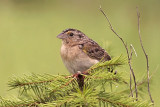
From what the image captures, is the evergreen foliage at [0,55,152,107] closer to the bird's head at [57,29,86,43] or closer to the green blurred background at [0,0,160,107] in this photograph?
the bird's head at [57,29,86,43]

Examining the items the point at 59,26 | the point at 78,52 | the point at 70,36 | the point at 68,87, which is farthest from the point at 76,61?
the point at 59,26

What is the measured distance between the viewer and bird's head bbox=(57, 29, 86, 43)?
2348 millimetres

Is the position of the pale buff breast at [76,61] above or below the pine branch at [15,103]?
above

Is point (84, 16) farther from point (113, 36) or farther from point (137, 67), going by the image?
point (137, 67)

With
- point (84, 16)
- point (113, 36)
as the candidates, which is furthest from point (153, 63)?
point (84, 16)

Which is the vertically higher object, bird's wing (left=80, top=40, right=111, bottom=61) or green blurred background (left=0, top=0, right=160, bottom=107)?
green blurred background (left=0, top=0, right=160, bottom=107)

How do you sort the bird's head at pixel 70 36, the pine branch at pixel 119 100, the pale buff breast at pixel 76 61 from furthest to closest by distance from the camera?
the bird's head at pixel 70 36 → the pale buff breast at pixel 76 61 → the pine branch at pixel 119 100

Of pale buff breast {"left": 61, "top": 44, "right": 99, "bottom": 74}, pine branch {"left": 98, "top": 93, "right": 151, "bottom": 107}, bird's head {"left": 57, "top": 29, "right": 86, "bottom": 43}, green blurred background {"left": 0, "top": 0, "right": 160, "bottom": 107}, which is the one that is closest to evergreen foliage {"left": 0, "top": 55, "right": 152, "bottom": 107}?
pine branch {"left": 98, "top": 93, "right": 151, "bottom": 107}

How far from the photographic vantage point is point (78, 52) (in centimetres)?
218

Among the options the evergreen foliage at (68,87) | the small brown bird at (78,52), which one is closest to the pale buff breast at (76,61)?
the small brown bird at (78,52)

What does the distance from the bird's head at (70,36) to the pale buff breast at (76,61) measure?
0.16 meters

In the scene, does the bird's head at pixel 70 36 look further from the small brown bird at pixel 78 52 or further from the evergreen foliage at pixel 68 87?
the evergreen foliage at pixel 68 87

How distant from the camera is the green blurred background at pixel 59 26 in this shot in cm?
435

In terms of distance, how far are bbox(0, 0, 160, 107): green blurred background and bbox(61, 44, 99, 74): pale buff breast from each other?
1.66 metres
